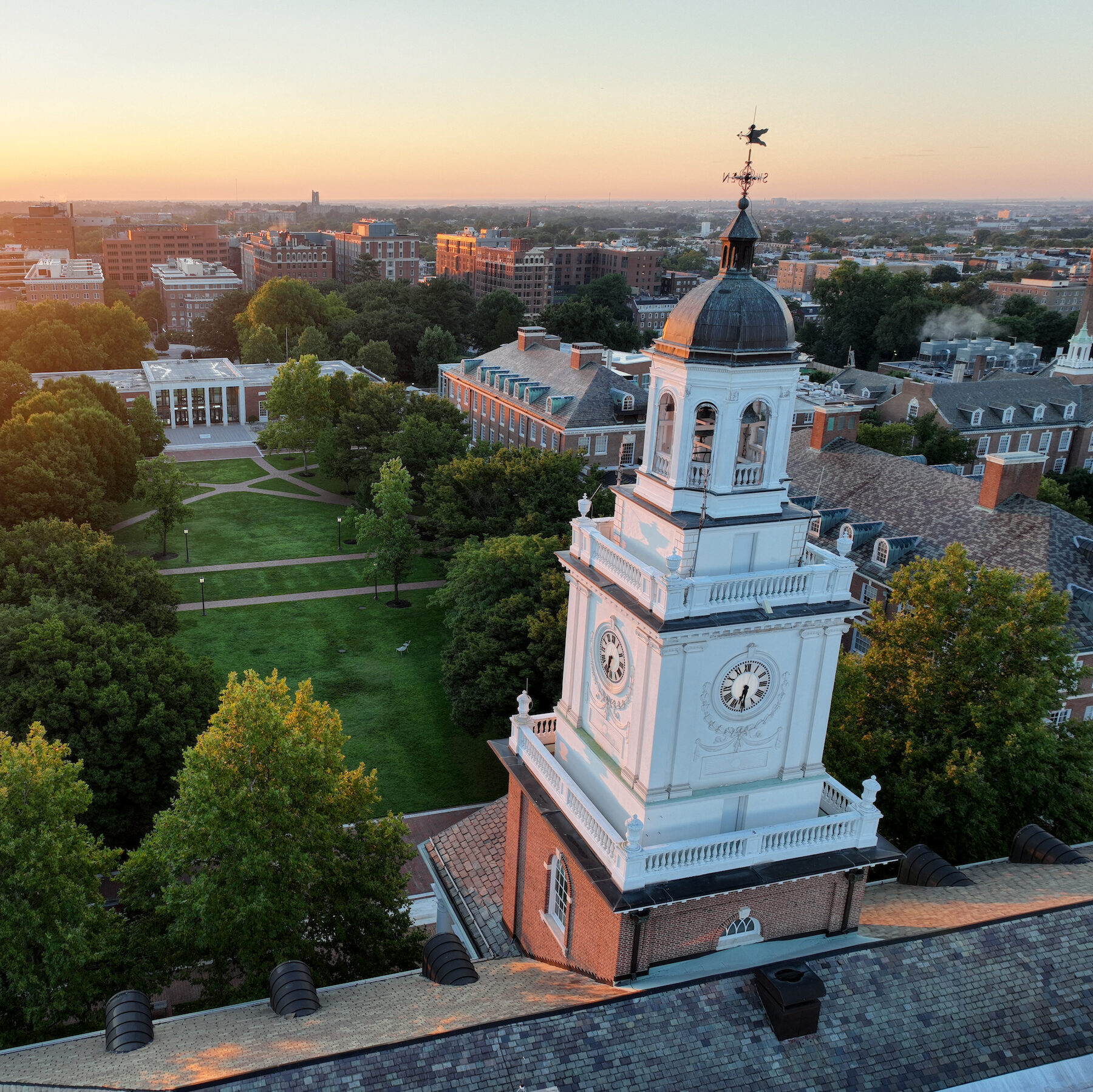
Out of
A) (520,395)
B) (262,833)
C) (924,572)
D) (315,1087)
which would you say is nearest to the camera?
(315,1087)

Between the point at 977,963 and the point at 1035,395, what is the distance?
288 feet

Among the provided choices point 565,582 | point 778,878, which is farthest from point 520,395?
point 778,878

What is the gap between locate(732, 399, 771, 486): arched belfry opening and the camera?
1898 centimetres

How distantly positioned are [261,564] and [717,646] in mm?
59494

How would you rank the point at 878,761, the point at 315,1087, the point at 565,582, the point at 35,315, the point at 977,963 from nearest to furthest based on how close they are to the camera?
the point at 315,1087, the point at 977,963, the point at 878,761, the point at 565,582, the point at 35,315

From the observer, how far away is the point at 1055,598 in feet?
107

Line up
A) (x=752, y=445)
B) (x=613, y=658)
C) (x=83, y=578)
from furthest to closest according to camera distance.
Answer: (x=83, y=578) → (x=613, y=658) → (x=752, y=445)

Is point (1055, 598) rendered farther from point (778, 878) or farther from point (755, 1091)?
point (755, 1091)

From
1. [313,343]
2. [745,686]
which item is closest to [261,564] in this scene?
[745,686]

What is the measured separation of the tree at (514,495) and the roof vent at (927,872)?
33283mm

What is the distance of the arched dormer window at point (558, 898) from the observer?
2138 centimetres

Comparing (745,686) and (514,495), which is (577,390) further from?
(745,686)

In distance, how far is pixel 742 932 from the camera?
20203 millimetres

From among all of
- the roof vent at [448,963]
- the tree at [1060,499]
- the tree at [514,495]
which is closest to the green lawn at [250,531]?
the tree at [514,495]
